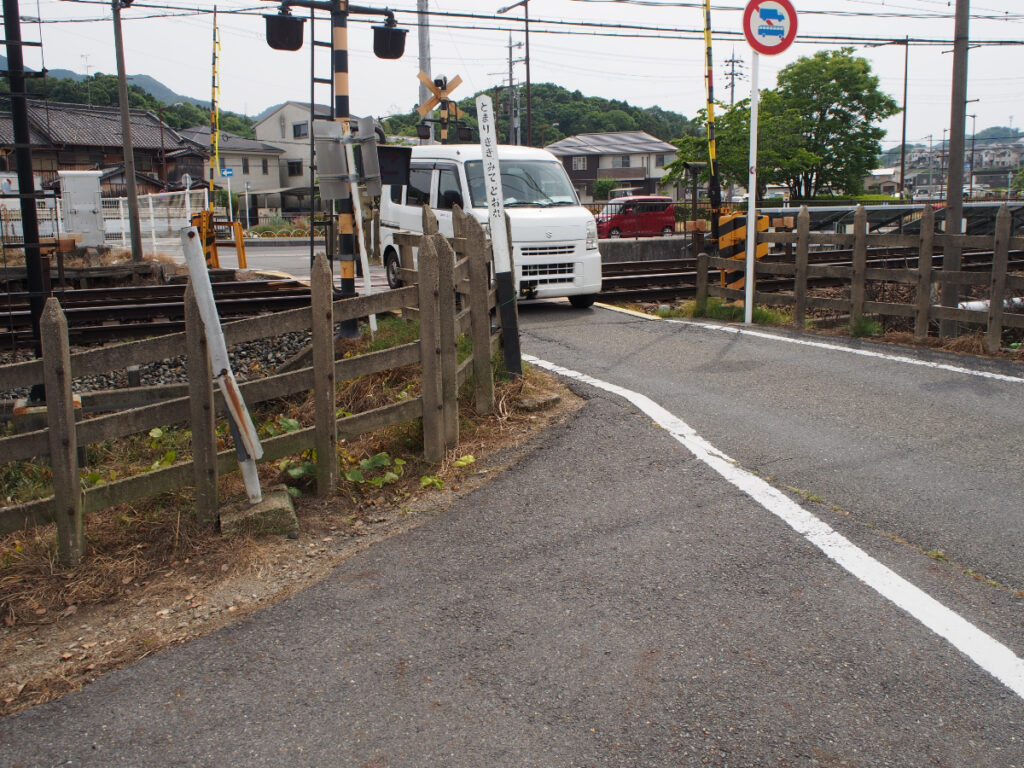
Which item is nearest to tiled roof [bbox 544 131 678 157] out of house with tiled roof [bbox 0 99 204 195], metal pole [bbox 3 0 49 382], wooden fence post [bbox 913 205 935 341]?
house with tiled roof [bbox 0 99 204 195]

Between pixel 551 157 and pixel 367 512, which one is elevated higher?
pixel 551 157

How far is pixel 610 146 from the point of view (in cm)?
7938

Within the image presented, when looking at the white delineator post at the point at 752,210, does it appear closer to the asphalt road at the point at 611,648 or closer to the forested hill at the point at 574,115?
the asphalt road at the point at 611,648

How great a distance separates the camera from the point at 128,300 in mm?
14086

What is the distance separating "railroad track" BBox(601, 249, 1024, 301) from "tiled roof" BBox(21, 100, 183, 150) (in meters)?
37.5

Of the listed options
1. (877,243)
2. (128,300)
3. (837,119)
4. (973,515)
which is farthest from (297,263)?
(837,119)

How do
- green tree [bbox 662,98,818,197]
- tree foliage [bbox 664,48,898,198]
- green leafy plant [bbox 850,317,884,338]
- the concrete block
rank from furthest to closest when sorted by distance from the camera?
tree foliage [bbox 664,48,898,198], green tree [bbox 662,98,818,197], green leafy plant [bbox 850,317,884,338], the concrete block

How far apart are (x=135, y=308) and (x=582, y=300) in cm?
627

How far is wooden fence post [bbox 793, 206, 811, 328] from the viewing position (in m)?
10.6

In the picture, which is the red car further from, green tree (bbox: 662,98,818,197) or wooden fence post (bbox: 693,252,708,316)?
wooden fence post (bbox: 693,252,708,316)

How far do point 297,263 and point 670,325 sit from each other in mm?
15461

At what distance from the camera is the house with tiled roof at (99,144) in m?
45.3

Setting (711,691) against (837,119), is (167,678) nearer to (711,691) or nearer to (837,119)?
(711,691)

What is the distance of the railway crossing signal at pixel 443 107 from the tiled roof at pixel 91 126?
1326 inches
